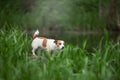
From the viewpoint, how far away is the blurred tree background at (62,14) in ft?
72.4

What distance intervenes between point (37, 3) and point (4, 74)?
21.7m

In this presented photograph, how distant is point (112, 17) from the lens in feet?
77.0

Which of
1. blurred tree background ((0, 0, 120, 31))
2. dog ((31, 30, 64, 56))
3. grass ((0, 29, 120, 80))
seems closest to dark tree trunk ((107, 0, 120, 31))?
blurred tree background ((0, 0, 120, 31))

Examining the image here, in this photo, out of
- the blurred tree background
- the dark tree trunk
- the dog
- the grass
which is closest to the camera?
the grass

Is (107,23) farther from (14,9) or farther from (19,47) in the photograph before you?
(19,47)

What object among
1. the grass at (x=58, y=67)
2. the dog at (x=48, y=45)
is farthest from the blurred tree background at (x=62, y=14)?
the grass at (x=58, y=67)

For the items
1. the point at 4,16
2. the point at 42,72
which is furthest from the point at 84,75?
the point at 4,16

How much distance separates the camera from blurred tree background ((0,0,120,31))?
22078 mm

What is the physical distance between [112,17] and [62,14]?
3.06 meters

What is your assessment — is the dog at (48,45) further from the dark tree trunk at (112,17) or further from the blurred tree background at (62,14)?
the dark tree trunk at (112,17)

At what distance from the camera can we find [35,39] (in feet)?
26.3

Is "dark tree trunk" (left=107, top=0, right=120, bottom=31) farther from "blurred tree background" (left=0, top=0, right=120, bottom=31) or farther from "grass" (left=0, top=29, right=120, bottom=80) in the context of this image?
"grass" (left=0, top=29, right=120, bottom=80)

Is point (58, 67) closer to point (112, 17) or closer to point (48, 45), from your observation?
point (48, 45)

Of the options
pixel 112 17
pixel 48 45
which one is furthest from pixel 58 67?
pixel 112 17
